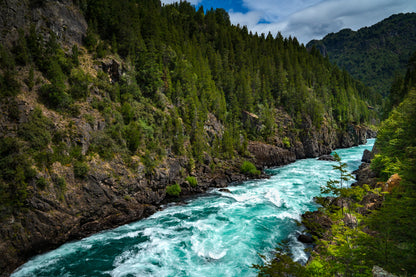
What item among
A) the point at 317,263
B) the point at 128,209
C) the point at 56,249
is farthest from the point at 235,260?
the point at 56,249

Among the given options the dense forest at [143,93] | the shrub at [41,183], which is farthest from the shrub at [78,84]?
the shrub at [41,183]

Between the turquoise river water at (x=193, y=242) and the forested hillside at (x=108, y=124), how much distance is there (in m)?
2.45

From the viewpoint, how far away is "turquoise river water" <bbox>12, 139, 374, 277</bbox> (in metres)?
16.2

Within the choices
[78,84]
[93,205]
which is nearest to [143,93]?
[78,84]

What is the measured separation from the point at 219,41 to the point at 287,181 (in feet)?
194

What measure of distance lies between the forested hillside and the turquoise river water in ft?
8.02

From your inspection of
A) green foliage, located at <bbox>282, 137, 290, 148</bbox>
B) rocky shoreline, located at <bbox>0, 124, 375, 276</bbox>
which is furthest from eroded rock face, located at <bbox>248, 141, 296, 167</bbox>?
rocky shoreline, located at <bbox>0, 124, 375, 276</bbox>

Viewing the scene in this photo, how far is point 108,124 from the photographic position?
90.1 feet

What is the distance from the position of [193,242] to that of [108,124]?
17985 mm

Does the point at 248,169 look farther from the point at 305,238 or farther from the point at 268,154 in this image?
the point at 305,238

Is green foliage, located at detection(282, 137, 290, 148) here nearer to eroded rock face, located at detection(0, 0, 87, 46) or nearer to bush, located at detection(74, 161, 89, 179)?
bush, located at detection(74, 161, 89, 179)

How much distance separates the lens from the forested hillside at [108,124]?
60.8ft

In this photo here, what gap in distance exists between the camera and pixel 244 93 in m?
61.6

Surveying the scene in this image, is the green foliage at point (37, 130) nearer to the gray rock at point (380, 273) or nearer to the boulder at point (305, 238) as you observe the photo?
the gray rock at point (380, 273)
